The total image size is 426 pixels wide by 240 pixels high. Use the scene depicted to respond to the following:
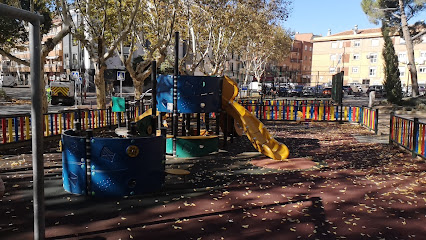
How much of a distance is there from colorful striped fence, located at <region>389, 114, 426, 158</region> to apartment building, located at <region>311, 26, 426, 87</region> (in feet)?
191

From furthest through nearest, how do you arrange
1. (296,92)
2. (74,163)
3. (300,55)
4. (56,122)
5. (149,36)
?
(300,55)
(296,92)
(149,36)
(56,122)
(74,163)

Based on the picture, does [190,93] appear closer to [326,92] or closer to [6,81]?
[326,92]

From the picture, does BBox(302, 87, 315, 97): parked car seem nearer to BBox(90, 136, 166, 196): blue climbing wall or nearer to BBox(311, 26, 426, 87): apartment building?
BBox(311, 26, 426, 87): apartment building

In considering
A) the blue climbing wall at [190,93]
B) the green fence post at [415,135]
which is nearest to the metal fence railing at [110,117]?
the blue climbing wall at [190,93]

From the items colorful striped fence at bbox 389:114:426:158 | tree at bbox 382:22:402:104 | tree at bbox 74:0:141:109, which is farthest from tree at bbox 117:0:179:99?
tree at bbox 382:22:402:104

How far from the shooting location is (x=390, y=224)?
5.45 metres

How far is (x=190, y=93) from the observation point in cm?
1063

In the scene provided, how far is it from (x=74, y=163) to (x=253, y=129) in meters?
5.60

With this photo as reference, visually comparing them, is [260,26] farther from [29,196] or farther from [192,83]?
[29,196]

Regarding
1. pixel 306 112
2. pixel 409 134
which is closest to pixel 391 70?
pixel 306 112

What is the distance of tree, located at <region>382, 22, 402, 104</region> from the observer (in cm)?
2755

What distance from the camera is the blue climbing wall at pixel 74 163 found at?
665 centimetres

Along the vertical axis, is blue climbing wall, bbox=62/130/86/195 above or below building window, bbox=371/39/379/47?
below

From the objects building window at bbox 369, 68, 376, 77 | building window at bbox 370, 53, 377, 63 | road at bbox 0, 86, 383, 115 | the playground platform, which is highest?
building window at bbox 370, 53, 377, 63
